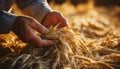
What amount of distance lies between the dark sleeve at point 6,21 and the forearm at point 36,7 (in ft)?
1.18

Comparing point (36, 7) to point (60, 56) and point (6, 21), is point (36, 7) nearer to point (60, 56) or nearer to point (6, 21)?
point (6, 21)

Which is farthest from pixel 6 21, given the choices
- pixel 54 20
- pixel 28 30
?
pixel 54 20

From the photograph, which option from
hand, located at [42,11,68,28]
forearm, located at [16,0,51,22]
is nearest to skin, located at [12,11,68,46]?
hand, located at [42,11,68,28]

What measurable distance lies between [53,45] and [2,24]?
318 mm

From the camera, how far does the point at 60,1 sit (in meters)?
4.62

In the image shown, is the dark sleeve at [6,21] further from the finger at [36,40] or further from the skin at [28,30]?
the finger at [36,40]

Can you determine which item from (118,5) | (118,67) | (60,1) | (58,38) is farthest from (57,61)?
(118,5)

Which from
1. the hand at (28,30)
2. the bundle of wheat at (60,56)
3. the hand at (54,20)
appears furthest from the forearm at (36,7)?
the hand at (28,30)

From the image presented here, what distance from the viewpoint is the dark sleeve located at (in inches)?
84.6

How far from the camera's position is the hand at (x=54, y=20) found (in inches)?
93.6

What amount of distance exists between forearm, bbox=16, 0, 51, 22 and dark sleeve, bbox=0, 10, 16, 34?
359mm

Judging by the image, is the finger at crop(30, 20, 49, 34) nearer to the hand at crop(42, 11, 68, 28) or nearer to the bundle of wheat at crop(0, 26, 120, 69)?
the bundle of wheat at crop(0, 26, 120, 69)

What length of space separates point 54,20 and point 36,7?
0.67 feet

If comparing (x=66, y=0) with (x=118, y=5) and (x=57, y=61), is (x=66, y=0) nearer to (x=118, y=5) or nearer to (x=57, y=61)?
(x=118, y=5)
